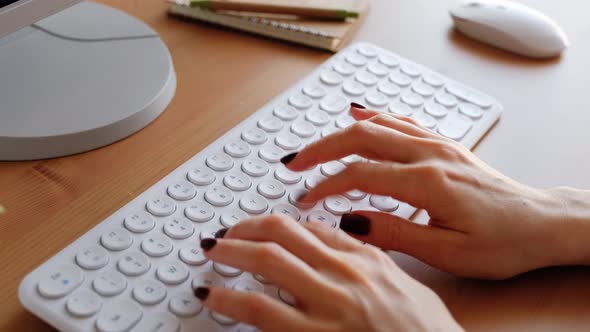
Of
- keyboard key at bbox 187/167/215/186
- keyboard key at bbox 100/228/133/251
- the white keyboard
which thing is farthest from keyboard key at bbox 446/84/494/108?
keyboard key at bbox 100/228/133/251

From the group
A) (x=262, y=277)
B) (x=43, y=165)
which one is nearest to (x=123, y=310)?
(x=262, y=277)

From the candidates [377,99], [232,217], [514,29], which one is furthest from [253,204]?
[514,29]

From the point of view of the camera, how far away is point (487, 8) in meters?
0.91

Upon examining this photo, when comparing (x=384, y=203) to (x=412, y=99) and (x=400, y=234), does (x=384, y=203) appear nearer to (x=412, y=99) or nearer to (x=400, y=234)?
(x=400, y=234)

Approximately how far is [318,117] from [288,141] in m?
0.06

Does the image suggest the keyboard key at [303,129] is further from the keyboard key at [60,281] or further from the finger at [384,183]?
the keyboard key at [60,281]

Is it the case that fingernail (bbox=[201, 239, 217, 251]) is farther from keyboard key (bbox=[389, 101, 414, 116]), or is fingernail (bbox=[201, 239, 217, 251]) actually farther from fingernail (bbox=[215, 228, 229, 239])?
keyboard key (bbox=[389, 101, 414, 116])

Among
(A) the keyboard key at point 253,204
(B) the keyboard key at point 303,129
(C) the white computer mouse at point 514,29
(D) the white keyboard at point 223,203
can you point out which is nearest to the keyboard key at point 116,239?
(D) the white keyboard at point 223,203

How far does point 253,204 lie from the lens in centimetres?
58

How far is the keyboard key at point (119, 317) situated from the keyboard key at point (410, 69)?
46 centimetres

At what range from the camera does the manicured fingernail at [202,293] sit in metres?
0.47

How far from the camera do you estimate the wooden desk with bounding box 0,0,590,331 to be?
21.7 inches

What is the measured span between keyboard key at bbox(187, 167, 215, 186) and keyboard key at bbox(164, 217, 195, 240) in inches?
2.0

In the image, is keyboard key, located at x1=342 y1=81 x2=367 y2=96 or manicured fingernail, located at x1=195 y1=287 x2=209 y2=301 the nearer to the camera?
manicured fingernail, located at x1=195 y1=287 x2=209 y2=301
